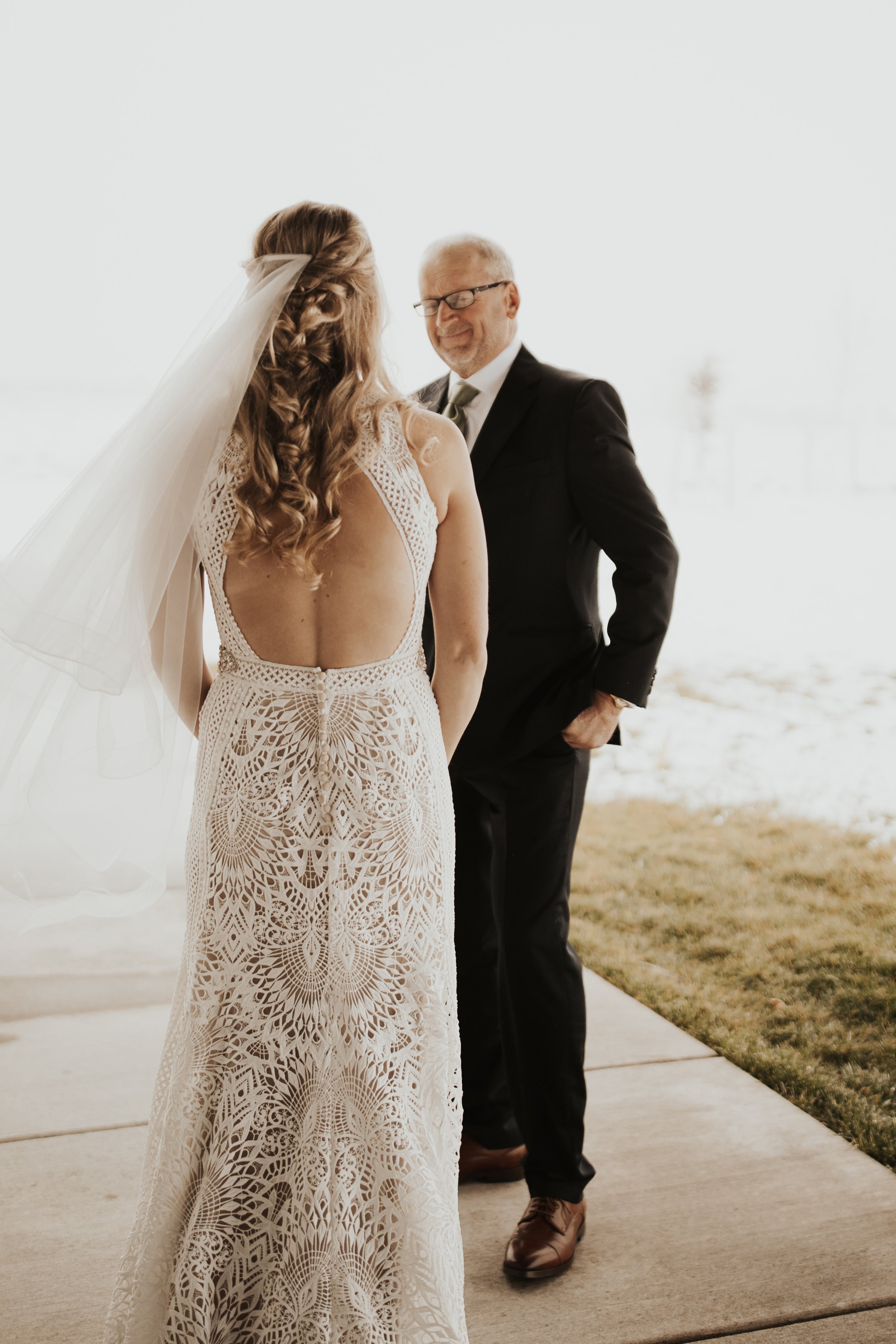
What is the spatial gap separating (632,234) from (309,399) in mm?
5935

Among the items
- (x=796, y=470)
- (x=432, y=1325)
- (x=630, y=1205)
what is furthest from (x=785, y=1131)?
(x=796, y=470)

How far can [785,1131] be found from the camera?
270 centimetres

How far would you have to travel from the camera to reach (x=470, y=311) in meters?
2.36

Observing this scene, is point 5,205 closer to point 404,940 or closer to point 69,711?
point 69,711

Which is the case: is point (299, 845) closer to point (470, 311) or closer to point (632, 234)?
point (470, 311)

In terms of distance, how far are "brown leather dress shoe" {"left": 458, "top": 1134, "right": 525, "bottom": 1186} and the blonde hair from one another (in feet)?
5.34

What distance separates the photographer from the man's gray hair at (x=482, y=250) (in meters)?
2.34

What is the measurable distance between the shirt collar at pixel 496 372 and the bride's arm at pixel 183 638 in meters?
0.93

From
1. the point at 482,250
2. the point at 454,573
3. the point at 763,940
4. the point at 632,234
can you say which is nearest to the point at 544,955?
the point at 454,573

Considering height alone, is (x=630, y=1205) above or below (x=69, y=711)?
below

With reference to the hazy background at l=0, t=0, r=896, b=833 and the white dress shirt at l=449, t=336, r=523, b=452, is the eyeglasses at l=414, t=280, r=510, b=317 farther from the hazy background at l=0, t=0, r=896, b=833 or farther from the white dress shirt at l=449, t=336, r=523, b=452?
the hazy background at l=0, t=0, r=896, b=833

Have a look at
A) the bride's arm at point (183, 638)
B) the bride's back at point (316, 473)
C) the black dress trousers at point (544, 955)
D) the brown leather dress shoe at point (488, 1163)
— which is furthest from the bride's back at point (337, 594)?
the brown leather dress shoe at point (488, 1163)

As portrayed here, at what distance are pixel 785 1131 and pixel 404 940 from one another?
159 cm

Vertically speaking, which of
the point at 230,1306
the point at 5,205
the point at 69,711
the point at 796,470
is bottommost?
the point at 230,1306
